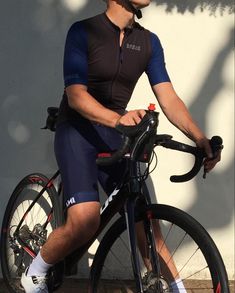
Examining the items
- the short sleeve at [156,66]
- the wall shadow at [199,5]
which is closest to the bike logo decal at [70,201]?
the short sleeve at [156,66]

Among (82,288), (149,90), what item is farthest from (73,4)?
(82,288)

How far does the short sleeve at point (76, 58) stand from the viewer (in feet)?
10.1

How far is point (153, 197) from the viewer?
4477 millimetres

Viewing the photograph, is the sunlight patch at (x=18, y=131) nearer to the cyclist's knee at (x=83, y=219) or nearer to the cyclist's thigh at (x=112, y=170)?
the cyclist's thigh at (x=112, y=170)

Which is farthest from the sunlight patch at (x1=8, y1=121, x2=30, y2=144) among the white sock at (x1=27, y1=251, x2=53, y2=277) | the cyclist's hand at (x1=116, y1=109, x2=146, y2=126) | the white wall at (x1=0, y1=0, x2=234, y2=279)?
the cyclist's hand at (x1=116, y1=109, x2=146, y2=126)

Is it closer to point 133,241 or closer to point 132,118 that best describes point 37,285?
point 133,241

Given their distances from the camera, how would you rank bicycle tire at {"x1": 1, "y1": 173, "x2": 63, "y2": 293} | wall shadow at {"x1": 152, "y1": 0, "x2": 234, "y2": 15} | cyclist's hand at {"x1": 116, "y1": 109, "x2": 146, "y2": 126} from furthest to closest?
wall shadow at {"x1": 152, "y1": 0, "x2": 234, "y2": 15}, bicycle tire at {"x1": 1, "y1": 173, "x2": 63, "y2": 293}, cyclist's hand at {"x1": 116, "y1": 109, "x2": 146, "y2": 126}

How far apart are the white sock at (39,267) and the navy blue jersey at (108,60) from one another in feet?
2.62

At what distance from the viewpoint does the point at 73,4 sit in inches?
170

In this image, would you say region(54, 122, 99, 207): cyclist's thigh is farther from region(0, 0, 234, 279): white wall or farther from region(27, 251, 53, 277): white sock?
region(0, 0, 234, 279): white wall

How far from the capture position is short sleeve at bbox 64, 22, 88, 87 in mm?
3084

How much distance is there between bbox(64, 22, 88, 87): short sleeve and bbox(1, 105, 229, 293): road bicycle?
418 mm

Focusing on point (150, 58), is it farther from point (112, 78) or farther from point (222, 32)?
point (222, 32)

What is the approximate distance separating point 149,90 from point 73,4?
2.58 feet
